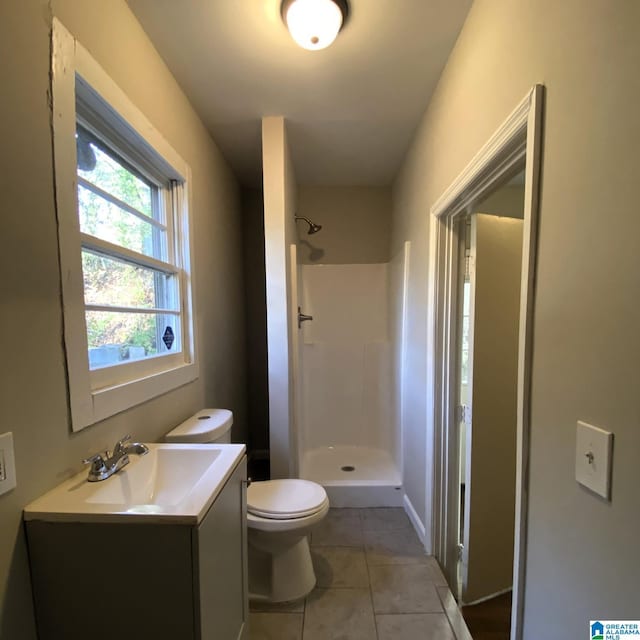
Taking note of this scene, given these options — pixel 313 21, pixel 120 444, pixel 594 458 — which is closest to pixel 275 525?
pixel 120 444

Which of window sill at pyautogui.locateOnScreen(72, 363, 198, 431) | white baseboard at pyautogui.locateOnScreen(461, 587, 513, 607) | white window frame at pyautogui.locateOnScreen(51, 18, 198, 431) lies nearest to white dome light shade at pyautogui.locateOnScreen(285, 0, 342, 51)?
white window frame at pyautogui.locateOnScreen(51, 18, 198, 431)

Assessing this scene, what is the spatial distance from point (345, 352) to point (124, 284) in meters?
2.10

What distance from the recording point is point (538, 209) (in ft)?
2.76

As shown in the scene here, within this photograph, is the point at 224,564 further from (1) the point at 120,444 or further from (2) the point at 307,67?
(2) the point at 307,67

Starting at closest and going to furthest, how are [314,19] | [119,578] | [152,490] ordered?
[119,578] → [152,490] → [314,19]

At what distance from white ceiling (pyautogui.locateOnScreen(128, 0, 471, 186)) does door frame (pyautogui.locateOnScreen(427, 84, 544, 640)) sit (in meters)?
0.60

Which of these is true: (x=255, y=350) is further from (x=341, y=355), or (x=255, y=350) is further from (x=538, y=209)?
(x=538, y=209)

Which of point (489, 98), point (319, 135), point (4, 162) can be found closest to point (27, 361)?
point (4, 162)

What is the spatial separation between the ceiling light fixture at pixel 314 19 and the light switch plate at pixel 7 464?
1561mm

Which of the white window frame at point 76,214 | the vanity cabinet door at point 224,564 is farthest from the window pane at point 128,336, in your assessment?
the vanity cabinet door at point 224,564

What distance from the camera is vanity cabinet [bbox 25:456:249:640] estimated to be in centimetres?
77

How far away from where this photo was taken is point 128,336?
1.33 m

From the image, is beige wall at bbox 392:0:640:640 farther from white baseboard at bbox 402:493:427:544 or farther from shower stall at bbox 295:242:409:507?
shower stall at bbox 295:242:409:507

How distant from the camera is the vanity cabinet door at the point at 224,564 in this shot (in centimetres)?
81
